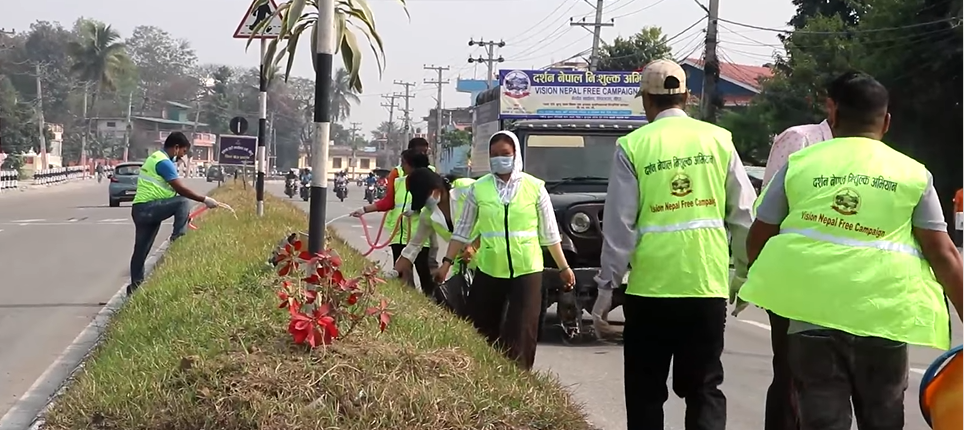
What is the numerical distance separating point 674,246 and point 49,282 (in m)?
10.7

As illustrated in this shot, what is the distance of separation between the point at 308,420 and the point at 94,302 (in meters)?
7.55

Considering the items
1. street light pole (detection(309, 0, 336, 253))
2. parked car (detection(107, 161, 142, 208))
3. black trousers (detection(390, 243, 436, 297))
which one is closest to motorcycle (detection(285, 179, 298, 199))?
parked car (detection(107, 161, 142, 208))

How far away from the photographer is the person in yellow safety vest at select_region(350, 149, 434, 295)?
9.23 m

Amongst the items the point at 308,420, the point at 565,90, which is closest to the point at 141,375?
the point at 308,420

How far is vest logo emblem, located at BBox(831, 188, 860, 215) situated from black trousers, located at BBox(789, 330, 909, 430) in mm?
402

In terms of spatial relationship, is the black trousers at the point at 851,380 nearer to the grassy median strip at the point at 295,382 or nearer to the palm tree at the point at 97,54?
the grassy median strip at the point at 295,382

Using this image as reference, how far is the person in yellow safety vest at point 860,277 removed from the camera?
145 inches

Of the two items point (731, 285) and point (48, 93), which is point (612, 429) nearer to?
point (731, 285)

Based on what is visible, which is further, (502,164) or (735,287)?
(502,164)

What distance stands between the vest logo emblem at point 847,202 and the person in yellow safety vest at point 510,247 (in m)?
2.90

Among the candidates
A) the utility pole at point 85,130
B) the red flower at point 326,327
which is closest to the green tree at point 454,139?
the utility pole at point 85,130

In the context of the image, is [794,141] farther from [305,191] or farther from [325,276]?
[305,191]

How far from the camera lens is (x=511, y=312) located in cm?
653

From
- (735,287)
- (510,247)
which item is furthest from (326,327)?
(735,287)
